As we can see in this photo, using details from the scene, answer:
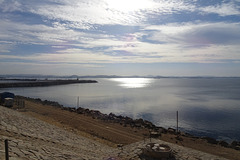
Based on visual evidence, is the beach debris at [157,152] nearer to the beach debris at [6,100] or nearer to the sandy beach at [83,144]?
the sandy beach at [83,144]

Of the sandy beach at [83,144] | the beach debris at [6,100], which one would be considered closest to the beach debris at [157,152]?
the sandy beach at [83,144]

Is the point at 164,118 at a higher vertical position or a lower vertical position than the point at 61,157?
lower

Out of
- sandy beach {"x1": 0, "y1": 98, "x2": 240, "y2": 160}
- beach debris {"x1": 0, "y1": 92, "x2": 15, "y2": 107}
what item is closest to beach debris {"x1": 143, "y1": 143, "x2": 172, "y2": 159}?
sandy beach {"x1": 0, "y1": 98, "x2": 240, "y2": 160}

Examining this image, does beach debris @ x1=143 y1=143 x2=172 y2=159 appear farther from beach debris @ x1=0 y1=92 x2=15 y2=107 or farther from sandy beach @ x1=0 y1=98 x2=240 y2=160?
beach debris @ x1=0 y1=92 x2=15 y2=107

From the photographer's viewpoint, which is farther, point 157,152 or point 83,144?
point 83,144

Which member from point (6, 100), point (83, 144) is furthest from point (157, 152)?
point (6, 100)

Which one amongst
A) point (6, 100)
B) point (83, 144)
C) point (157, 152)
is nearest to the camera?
point (157, 152)

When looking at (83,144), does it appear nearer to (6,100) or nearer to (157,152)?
(157,152)

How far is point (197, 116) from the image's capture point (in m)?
31.9

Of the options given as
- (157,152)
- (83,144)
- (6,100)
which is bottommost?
(83,144)

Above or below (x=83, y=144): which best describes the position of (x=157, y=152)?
above

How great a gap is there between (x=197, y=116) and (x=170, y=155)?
79.0 feet

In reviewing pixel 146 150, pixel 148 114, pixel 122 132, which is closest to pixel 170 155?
pixel 146 150

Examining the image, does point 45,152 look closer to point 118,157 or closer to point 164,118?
point 118,157
